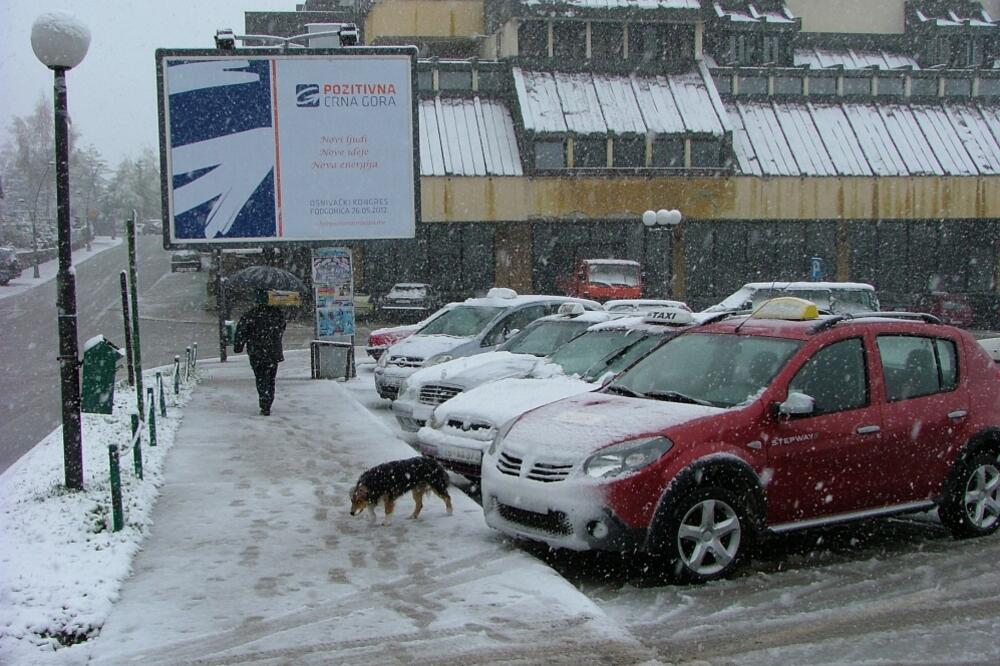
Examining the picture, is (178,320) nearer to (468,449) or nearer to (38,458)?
(38,458)

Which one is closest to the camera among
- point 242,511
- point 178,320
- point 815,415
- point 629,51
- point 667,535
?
point 667,535

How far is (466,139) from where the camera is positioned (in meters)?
38.3

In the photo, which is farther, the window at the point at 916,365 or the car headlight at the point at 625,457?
the window at the point at 916,365

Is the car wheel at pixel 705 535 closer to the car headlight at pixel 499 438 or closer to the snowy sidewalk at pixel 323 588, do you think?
the snowy sidewalk at pixel 323 588

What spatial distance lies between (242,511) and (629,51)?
3557cm

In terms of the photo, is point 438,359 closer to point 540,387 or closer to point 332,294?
point 540,387

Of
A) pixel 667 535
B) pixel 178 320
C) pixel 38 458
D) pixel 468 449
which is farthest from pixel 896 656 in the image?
pixel 178 320

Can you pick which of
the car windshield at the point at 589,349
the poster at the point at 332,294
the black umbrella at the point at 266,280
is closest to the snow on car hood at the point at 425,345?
the black umbrella at the point at 266,280

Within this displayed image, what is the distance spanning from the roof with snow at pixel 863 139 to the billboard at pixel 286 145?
78.8 ft

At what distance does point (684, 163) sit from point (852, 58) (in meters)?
13.6

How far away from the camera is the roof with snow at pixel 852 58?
152ft

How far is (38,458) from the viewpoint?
10.1 metres

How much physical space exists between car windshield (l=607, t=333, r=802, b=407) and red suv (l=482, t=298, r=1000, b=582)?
0.01 m

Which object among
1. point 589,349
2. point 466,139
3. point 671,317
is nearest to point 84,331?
point 466,139
